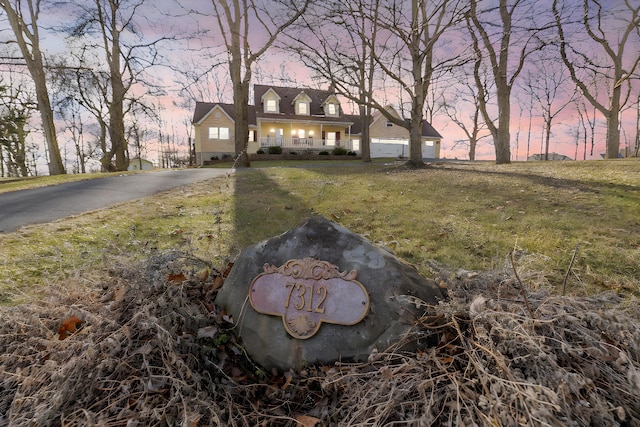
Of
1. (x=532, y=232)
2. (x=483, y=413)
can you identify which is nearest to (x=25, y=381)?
(x=483, y=413)

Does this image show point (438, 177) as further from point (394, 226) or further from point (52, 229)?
point (52, 229)

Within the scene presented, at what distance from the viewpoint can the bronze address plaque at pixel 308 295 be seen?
2.23 metres

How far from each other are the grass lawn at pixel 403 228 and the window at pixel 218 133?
25738mm

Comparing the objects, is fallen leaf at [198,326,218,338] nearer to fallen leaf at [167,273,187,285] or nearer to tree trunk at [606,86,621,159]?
fallen leaf at [167,273,187,285]

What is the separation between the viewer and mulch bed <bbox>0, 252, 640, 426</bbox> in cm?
157

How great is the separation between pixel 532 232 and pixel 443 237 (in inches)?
58.0

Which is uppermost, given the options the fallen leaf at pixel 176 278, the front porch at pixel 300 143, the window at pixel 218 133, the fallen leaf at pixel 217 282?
the window at pixel 218 133

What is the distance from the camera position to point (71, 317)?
251 cm

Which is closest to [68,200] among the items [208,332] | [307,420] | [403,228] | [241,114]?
[208,332]

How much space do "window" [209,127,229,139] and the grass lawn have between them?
2574 centimetres

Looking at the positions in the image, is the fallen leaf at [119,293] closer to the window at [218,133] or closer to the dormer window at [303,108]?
the window at [218,133]

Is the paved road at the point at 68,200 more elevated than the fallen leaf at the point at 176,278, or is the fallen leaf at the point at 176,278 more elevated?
the paved road at the point at 68,200

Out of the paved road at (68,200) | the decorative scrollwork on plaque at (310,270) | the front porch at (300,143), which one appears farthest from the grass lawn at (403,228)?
the front porch at (300,143)

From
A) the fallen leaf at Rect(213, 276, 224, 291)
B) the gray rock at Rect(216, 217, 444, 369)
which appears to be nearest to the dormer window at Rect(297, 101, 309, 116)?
the fallen leaf at Rect(213, 276, 224, 291)
